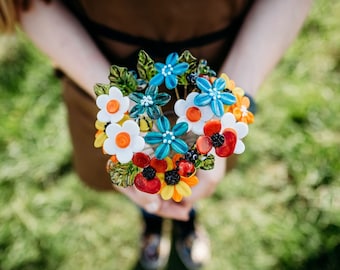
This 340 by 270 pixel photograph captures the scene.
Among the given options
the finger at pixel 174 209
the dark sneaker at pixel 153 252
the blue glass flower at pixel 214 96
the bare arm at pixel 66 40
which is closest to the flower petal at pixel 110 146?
the blue glass flower at pixel 214 96

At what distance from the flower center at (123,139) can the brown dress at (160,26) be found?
0.30m

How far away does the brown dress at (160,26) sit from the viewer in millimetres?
767

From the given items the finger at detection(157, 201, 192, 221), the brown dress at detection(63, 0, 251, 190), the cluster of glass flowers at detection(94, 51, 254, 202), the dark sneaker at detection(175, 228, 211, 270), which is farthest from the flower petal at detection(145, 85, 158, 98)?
the dark sneaker at detection(175, 228, 211, 270)

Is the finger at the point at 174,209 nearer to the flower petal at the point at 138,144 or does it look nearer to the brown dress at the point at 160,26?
the brown dress at the point at 160,26

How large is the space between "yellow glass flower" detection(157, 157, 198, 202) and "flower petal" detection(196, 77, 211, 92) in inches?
3.3

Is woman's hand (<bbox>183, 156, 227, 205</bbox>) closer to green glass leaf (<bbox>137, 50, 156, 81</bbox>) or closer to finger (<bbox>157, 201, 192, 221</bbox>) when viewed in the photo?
finger (<bbox>157, 201, 192, 221</bbox>)

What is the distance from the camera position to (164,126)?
1.78ft

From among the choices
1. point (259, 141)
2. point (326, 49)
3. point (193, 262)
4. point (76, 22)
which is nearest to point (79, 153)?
point (76, 22)

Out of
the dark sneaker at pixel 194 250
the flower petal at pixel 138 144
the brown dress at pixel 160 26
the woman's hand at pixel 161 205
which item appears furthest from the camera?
the dark sneaker at pixel 194 250

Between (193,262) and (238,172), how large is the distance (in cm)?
34

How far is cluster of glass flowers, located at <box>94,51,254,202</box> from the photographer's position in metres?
0.54

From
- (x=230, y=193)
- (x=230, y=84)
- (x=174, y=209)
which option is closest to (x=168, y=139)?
(x=230, y=84)

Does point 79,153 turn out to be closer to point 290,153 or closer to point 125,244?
point 125,244

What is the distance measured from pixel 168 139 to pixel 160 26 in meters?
0.31
